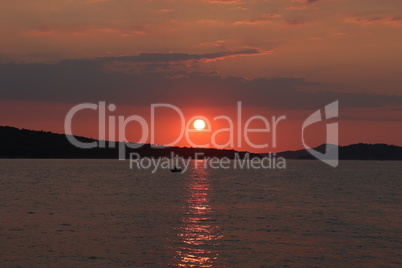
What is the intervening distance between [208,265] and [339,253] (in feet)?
37.3

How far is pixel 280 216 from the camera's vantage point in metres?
60.9

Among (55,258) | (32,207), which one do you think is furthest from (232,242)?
(32,207)

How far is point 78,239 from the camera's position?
141 feet

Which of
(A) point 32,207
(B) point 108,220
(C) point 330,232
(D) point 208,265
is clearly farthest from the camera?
(A) point 32,207

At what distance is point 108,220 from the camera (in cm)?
5584

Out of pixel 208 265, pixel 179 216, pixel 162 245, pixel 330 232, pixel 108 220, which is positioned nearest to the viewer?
pixel 208 265

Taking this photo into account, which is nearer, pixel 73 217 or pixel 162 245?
pixel 162 245

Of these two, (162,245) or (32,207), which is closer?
(162,245)

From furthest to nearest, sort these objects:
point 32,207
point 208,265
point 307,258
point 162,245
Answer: point 32,207 < point 162,245 < point 307,258 < point 208,265

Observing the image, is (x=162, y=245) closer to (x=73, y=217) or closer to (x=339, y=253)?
(x=339, y=253)

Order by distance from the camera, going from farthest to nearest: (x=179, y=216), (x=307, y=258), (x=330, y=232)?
(x=179, y=216) → (x=330, y=232) → (x=307, y=258)

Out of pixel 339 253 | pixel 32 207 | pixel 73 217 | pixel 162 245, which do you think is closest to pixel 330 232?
pixel 339 253

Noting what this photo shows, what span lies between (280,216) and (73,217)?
80.1 feet

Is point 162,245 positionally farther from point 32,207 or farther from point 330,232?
point 32,207
